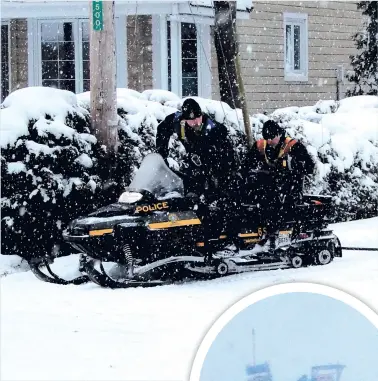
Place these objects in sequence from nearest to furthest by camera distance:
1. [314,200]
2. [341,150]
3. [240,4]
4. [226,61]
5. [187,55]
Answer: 1. [314,200]
2. [226,61]
3. [240,4]
4. [341,150]
5. [187,55]

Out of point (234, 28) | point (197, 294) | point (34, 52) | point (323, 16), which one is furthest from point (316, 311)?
point (323, 16)

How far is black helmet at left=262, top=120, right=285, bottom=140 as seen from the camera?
18.7 ft

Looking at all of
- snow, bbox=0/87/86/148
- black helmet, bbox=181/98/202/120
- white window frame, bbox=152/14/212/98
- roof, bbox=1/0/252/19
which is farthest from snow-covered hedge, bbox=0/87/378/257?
roof, bbox=1/0/252/19

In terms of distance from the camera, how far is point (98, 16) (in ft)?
17.8

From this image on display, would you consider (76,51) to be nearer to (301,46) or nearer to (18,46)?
(18,46)

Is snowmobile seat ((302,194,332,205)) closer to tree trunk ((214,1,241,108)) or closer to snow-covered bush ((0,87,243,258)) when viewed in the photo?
snow-covered bush ((0,87,243,258))

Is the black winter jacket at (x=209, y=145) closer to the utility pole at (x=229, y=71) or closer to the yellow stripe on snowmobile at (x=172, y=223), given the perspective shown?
the yellow stripe on snowmobile at (x=172, y=223)

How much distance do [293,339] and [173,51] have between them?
7.23m

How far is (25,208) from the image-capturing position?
17.5 ft

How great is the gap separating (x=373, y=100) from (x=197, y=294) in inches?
177

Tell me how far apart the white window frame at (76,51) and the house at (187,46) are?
11 millimetres

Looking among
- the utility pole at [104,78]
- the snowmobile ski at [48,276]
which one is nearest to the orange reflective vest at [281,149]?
the utility pole at [104,78]

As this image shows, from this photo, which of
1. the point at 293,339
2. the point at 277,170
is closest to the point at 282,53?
the point at 277,170

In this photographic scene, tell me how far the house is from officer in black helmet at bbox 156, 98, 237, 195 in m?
0.75
